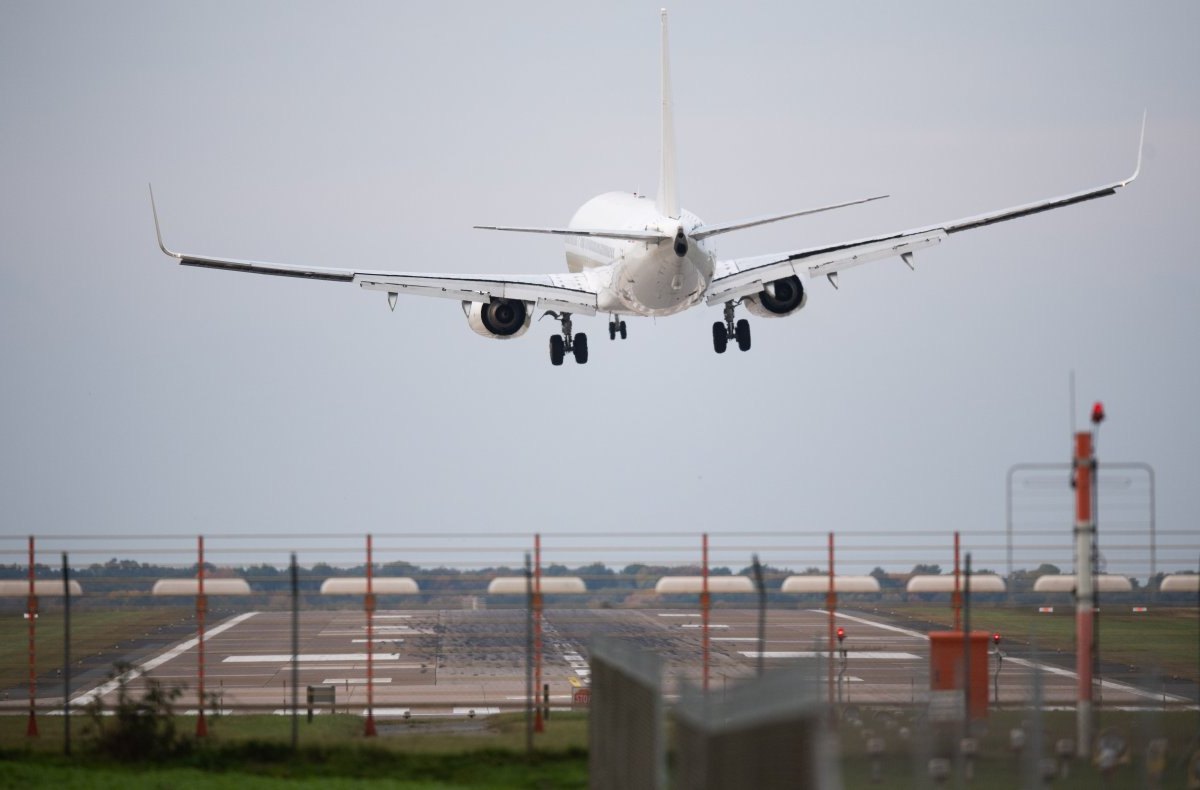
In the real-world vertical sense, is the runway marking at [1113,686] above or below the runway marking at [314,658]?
above

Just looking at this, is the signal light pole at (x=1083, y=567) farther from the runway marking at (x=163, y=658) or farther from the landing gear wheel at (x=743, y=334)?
the landing gear wheel at (x=743, y=334)

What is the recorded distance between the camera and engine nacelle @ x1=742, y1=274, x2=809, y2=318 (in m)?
60.2

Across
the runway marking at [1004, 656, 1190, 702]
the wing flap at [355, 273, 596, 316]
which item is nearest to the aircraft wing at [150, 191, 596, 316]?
the wing flap at [355, 273, 596, 316]

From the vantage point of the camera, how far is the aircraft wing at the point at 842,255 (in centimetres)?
5738

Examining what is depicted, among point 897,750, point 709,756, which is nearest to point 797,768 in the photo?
point 709,756

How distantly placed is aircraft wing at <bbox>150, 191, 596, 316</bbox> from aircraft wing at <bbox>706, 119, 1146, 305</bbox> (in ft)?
16.9

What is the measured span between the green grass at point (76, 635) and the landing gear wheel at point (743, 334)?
2268cm

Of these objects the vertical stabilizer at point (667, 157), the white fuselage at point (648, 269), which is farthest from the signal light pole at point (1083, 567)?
the vertical stabilizer at point (667, 157)

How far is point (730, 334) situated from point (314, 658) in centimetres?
2162

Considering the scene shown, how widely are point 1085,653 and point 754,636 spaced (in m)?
A: 31.4

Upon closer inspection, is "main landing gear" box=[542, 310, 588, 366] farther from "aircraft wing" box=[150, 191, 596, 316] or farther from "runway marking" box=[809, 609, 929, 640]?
"runway marking" box=[809, 609, 929, 640]

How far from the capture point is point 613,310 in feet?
197

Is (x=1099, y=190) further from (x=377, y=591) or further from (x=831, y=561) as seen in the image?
(x=377, y=591)

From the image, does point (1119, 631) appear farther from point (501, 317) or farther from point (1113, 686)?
point (501, 317)
